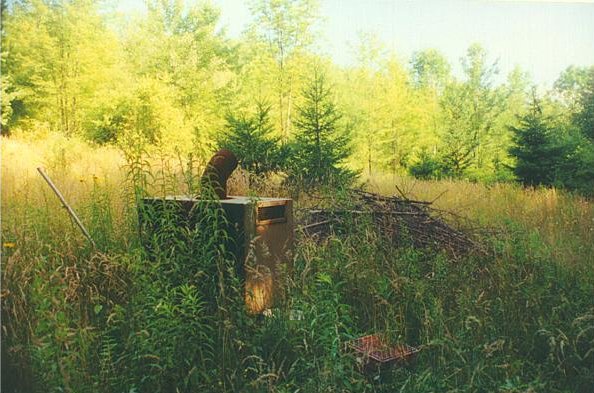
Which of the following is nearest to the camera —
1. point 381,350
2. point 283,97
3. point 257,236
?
point 381,350

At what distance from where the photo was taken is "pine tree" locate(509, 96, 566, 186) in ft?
31.8

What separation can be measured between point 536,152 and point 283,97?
7.62 m

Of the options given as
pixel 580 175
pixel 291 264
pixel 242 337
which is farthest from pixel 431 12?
pixel 580 175

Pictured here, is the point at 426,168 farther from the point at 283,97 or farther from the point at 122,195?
the point at 122,195

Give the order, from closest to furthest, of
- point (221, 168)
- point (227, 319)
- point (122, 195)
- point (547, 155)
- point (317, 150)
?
point (227, 319) → point (221, 168) → point (122, 195) → point (317, 150) → point (547, 155)

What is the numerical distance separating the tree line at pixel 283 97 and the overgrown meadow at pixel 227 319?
4456 millimetres

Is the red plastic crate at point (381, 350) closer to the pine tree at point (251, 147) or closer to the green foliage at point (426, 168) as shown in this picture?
the pine tree at point (251, 147)

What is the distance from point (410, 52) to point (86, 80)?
10305mm

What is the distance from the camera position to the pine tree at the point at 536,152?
968 cm

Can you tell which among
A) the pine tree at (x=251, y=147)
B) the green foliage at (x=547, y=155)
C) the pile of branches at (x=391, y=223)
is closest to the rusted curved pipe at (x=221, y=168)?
the pile of branches at (x=391, y=223)

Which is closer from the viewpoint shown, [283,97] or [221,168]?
[221,168]

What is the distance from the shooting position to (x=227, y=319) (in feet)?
9.16

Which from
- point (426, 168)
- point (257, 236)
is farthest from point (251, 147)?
point (426, 168)

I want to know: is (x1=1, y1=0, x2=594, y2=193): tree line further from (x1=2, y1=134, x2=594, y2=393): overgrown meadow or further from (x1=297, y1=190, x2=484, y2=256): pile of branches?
(x1=2, y1=134, x2=594, y2=393): overgrown meadow
